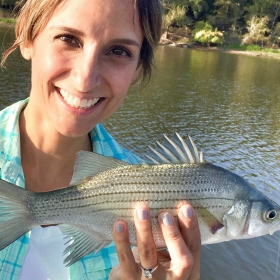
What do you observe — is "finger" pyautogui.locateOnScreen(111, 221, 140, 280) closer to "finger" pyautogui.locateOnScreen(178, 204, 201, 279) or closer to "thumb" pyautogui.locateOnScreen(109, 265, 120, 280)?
"thumb" pyautogui.locateOnScreen(109, 265, 120, 280)

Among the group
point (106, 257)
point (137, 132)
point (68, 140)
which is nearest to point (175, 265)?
point (106, 257)

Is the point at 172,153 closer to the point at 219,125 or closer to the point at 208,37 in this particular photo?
the point at 219,125

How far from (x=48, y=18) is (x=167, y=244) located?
1.67 metres

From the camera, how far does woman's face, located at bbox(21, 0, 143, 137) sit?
2.24 meters

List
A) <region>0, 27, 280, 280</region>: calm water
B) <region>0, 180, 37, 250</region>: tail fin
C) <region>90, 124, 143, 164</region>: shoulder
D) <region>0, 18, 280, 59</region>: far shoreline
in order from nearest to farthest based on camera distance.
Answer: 1. <region>0, 180, 37, 250</region>: tail fin
2. <region>90, 124, 143, 164</region>: shoulder
3. <region>0, 27, 280, 280</region>: calm water
4. <region>0, 18, 280, 59</region>: far shoreline

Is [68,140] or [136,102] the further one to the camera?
[136,102]

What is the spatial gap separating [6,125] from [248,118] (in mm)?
16567

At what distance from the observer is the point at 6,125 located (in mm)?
2775

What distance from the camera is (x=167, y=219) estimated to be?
2.06 metres

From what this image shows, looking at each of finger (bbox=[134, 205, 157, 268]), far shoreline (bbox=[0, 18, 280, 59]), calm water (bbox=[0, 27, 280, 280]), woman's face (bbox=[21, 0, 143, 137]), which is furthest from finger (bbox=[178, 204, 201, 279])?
far shoreline (bbox=[0, 18, 280, 59])

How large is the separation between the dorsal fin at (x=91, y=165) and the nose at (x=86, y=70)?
0.44m

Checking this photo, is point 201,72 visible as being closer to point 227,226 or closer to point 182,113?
point 182,113

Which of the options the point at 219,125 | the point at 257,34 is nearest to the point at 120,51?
the point at 219,125

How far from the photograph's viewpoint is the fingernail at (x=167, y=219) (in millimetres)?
2053
